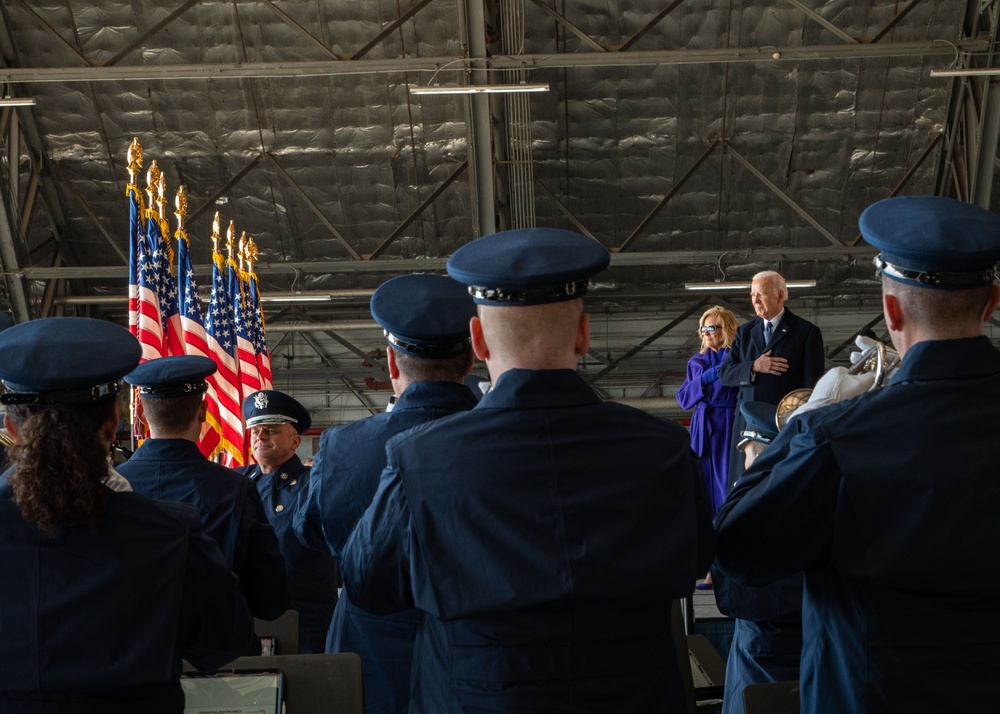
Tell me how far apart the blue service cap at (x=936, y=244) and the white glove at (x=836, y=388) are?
12.1 inches

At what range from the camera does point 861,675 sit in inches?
63.3

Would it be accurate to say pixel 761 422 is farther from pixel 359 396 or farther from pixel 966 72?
pixel 359 396

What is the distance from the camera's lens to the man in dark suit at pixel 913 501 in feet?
5.14

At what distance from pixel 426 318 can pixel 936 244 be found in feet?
3.47

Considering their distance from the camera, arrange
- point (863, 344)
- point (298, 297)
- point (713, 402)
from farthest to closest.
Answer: point (298, 297)
point (713, 402)
point (863, 344)

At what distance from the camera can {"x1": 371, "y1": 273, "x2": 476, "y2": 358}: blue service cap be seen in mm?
2277

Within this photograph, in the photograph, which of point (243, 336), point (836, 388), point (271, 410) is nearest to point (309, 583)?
point (271, 410)

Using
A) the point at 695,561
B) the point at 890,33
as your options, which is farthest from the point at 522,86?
the point at 695,561

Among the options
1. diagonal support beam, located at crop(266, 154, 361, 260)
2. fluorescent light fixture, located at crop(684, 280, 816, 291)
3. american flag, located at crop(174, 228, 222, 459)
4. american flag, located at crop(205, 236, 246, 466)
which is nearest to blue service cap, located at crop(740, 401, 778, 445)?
american flag, located at crop(174, 228, 222, 459)

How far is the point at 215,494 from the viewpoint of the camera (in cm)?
244

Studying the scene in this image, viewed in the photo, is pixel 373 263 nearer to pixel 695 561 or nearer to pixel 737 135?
pixel 737 135

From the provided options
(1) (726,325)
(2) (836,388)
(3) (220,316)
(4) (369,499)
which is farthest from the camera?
(3) (220,316)

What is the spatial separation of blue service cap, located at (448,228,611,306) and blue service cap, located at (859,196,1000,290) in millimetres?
433

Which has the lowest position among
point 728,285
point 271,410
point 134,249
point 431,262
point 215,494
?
point 728,285
